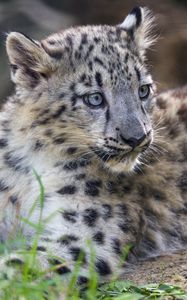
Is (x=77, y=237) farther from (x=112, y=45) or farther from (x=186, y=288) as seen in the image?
(x=112, y=45)

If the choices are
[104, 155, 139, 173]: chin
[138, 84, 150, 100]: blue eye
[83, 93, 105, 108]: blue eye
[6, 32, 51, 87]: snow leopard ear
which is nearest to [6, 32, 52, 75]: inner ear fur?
[6, 32, 51, 87]: snow leopard ear

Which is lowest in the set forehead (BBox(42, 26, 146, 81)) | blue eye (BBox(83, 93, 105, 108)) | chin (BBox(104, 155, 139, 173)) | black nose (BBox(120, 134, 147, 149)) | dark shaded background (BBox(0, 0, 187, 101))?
chin (BBox(104, 155, 139, 173))

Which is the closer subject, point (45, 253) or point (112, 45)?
point (45, 253)

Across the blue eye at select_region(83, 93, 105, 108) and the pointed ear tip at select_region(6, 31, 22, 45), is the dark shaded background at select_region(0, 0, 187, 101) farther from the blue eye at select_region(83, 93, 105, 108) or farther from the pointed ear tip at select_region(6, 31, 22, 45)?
the blue eye at select_region(83, 93, 105, 108)

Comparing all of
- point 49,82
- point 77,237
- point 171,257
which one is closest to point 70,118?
point 49,82

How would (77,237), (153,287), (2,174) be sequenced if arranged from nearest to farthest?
(153,287) < (77,237) < (2,174)

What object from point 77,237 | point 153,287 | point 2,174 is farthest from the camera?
point 2,174

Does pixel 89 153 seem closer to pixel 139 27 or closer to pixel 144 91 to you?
pixel 144 91
